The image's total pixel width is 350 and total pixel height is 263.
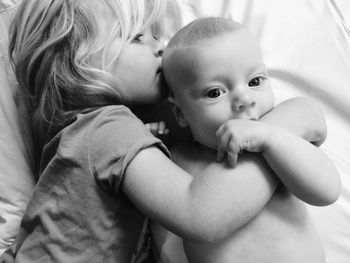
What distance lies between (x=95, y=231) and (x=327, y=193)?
1.30 ft

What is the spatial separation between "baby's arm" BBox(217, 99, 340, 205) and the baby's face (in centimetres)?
5

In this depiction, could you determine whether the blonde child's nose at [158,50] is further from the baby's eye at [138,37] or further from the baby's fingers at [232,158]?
the baby's fingers at [232,158]

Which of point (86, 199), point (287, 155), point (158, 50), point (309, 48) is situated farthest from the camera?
point (309, 48)

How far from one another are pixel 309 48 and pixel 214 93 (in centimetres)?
41

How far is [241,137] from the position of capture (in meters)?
0.73

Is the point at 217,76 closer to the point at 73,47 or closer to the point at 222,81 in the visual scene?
the point at 222,81

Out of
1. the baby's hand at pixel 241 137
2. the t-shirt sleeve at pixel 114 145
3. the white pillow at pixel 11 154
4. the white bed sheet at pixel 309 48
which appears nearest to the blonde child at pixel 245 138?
the baby's hand at pixel 241 137

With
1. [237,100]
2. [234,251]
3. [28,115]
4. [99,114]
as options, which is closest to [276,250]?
[234,251]

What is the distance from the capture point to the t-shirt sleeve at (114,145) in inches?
30.7

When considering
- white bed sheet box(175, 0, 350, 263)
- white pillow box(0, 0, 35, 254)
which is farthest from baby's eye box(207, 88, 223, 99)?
white pillow box(0, 0, 35, 254)

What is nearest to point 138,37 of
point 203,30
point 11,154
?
point 203,30

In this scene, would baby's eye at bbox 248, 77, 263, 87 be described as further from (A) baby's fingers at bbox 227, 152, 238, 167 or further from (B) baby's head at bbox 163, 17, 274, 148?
(A) baby's fingers at bbox 227, 152, 238, 167

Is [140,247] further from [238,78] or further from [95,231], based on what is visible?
[238,78]

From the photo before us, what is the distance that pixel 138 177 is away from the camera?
77cm
